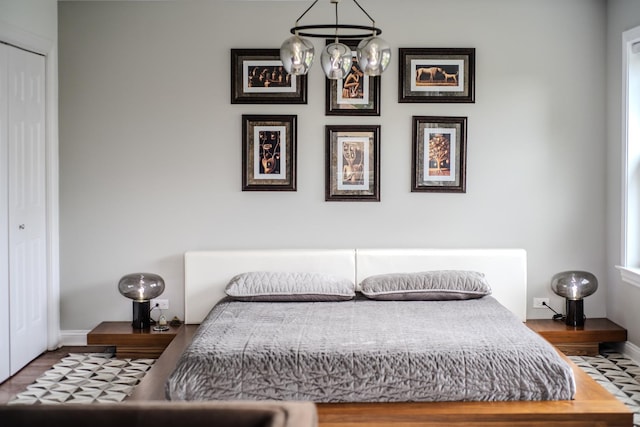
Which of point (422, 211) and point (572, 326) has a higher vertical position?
point (422, 211)

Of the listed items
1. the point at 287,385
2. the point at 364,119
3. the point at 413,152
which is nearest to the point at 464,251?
the point at 413,152

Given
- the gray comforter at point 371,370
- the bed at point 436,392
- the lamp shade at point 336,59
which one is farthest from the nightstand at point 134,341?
the lamp shade at point 336,59

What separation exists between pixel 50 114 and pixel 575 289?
3700mm

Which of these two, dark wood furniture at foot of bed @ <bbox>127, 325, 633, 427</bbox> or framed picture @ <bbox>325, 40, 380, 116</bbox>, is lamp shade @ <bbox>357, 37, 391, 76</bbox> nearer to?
dark wood furniture at foot of bed @ <bbox>127, 325, 633, 427</bbox>

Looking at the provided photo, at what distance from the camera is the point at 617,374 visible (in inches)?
172

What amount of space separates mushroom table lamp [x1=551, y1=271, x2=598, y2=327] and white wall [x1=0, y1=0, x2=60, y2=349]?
11.2 ft

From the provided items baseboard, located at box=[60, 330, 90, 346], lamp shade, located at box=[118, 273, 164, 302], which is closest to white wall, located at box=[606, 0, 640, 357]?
lamp shade, located at box=[118, 273, 164, 302]

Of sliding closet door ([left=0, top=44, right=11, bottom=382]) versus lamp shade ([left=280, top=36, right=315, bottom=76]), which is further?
sliding closet door ([left=0, top=44, right=11, bottom=382])

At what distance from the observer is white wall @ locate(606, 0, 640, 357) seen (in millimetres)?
4695

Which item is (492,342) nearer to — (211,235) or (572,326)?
(572,326)

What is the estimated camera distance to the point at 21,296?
454 cm

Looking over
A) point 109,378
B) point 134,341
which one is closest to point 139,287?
point 134,341

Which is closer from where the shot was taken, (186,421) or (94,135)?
(186,421)

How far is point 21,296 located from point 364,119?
2533 millimetres
